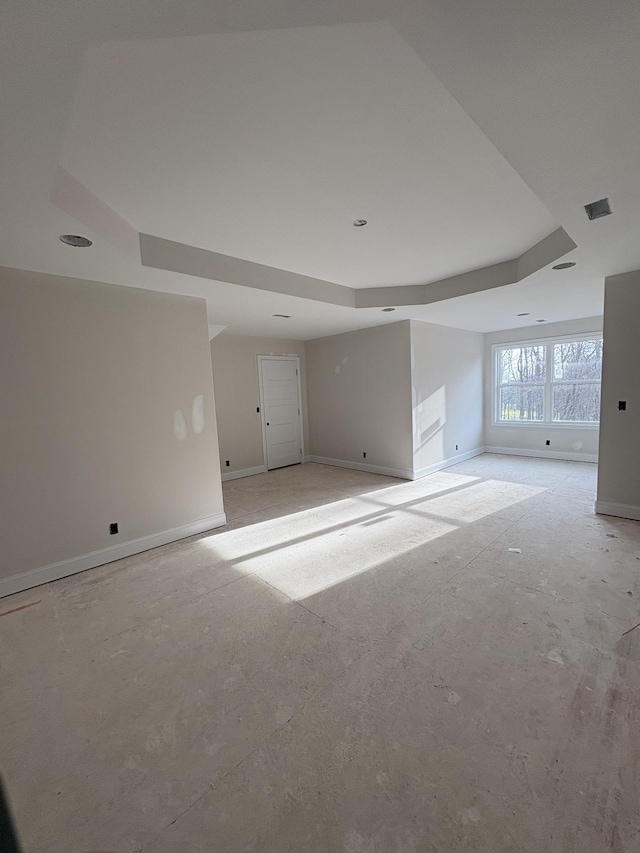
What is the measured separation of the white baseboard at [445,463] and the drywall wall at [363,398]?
0.62 feet

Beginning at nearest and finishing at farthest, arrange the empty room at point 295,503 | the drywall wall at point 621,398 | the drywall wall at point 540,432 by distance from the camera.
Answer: the empty room at point 295,503 < the drywall wall at point 621,398 < the drywall wall at point 540,432

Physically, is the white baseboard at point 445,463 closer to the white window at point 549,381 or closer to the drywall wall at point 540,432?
the drywall wall at point 540,432

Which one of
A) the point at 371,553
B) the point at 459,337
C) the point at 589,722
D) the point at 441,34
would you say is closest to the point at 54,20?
the point at 441,34

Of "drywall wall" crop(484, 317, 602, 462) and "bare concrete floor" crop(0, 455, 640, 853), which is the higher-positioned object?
"drywall wall" crop(484, 317, 602, 462)

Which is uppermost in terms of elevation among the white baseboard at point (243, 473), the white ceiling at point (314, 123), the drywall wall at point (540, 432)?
the white ceiling at point (314, 123)

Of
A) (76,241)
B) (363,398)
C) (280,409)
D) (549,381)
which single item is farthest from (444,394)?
(76,241)

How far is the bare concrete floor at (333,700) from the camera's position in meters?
1.21

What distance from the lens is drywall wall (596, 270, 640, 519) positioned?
349cm

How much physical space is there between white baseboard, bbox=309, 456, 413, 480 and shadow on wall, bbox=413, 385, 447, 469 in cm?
21

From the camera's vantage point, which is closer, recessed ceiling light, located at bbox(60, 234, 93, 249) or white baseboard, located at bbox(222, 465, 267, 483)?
recessed ceiling light, located at bbox(60, 234, 93, 249)

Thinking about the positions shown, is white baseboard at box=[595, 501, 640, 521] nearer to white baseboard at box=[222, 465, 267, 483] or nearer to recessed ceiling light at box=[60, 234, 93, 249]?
white baseboard at box=[222, 465, 267, 483]

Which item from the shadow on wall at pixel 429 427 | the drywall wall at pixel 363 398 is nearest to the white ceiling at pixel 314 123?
the drywall wall at pixel 363 398

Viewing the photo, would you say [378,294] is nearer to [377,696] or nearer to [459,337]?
[459,337]

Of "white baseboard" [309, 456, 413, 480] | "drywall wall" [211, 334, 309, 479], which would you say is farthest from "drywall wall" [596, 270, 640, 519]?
"drywall wall" [211, 334, 309, 479]
